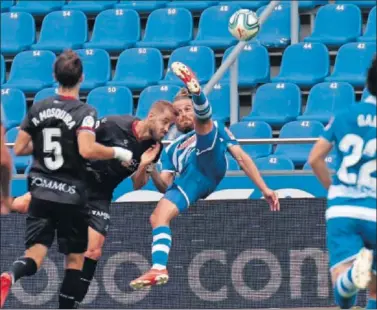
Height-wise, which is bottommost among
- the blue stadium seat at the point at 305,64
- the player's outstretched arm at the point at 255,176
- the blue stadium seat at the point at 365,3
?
the player's outstretched arm at the point at 255,176

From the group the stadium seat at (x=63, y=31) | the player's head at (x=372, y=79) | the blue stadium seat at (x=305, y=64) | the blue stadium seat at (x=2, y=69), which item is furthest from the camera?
the stadium seat at (x=63, y=31)

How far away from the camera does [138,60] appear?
58.5ft

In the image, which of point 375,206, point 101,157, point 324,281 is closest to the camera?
point 375,206

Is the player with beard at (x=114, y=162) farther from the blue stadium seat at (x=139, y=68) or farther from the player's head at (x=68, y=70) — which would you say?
the blue stadium seat at (x=139, y=68)

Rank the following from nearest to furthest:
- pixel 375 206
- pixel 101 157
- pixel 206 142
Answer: pixel 375 206 → pixel 101 157 → pixel 206 142

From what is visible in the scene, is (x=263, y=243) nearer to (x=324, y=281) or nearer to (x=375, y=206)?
(x=324, y=281)

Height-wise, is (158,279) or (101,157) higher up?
(101,157)

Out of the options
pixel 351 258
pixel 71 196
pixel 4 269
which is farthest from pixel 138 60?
pixel 351 258

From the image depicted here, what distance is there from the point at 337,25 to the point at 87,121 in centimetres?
754

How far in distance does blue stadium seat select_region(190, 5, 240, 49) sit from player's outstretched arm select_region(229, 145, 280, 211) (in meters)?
5.99

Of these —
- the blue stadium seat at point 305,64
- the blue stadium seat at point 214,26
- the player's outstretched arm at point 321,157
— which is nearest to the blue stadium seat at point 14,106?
the blue stadium seat at point 214,26

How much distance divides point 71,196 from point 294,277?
11.6 feet

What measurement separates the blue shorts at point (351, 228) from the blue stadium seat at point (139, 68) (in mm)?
8598

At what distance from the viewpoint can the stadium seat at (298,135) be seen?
50.5 ft
